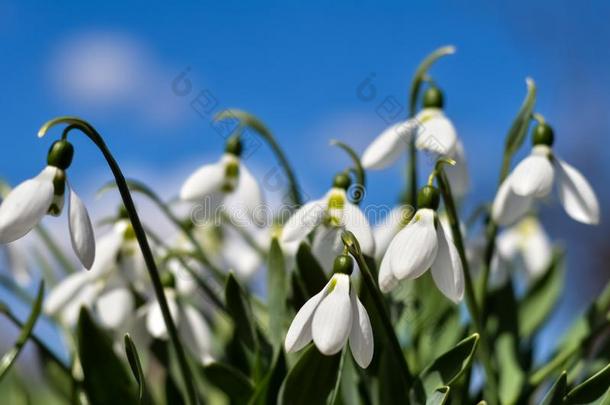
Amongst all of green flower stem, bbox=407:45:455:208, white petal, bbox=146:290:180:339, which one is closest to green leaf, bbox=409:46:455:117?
green flower stem, bbox=407:45:455:208

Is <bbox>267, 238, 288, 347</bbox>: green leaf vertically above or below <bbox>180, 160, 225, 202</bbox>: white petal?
below

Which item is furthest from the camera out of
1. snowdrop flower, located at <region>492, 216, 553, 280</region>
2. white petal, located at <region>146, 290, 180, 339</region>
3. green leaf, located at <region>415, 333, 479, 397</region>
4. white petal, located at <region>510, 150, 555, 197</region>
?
snowdrop flower, located at <region>492, 216, 553, 280</region>

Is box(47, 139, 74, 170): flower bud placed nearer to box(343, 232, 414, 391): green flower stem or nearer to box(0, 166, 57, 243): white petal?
box(0, 166, 57, 243): white petal

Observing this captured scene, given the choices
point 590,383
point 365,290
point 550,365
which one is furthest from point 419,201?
point 550,365

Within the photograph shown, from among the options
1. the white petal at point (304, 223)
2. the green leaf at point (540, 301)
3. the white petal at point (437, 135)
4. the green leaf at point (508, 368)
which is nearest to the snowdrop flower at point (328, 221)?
the white petal at point (304, 223)

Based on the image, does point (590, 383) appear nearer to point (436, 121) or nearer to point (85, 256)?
point (436, 121)

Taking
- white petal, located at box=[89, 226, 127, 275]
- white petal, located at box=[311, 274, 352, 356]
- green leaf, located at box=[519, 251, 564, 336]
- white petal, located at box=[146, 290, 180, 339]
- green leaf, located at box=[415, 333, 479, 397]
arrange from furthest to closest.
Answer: green leaf, located at box=[519, 251, 564, 336], white petal, located at box=[89, 226, 127, 275], white petal, located at box=[146, 290, 180, 339], green leaf, located at box=[415, 333, 479, 397], white petal, located at box=[311, 274, 352, 356]

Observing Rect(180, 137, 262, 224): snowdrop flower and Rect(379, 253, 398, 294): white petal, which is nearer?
Rect(379, 253, 398, 294): white petal
